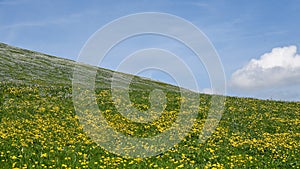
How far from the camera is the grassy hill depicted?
1474 centimetres

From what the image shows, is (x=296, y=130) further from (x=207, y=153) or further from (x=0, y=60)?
(x=0, y=60)

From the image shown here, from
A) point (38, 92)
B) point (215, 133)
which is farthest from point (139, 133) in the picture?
point (38, 92)

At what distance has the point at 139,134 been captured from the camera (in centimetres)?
2198

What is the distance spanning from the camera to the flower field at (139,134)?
1473 cm

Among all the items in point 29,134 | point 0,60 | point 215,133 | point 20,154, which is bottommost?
point 20,154

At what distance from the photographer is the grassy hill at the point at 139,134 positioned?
48.4 feet

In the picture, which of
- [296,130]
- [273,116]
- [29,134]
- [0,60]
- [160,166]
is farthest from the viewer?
[0,60]

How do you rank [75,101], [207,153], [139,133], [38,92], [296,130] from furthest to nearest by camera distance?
[38,92]
[75,101]
[296,130]
[139,133]
[207,153]

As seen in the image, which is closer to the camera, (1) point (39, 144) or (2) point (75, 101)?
(1) point (39, 144)

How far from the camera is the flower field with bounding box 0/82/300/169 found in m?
14.7

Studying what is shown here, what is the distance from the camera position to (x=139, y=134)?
22.0 meters

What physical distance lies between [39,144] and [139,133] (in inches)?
253

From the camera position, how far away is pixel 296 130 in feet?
82.7

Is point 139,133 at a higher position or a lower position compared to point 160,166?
higher
